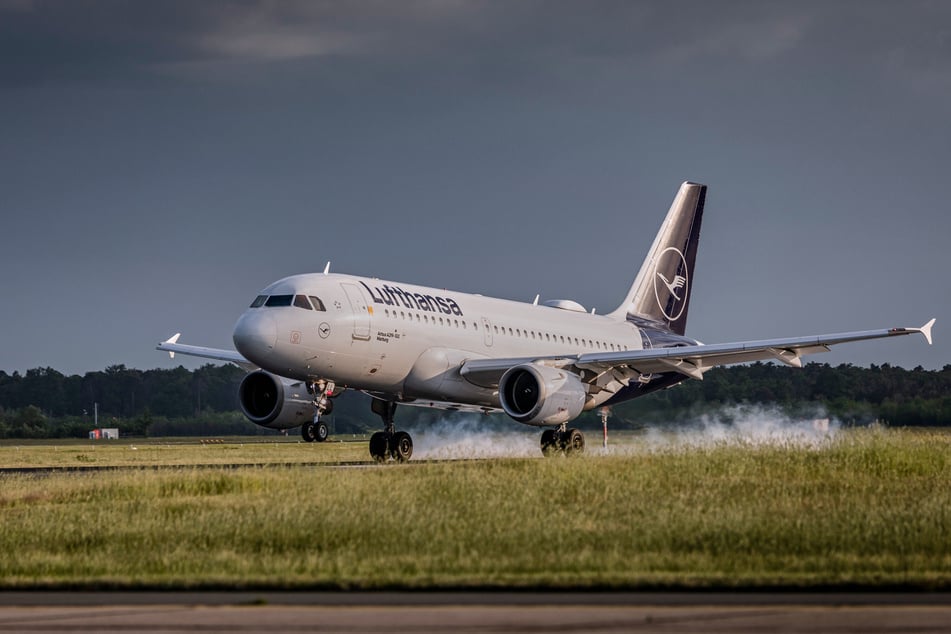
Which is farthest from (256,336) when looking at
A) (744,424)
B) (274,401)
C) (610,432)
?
(744,424)

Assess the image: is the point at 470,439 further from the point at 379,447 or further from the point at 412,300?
the point at 412,300

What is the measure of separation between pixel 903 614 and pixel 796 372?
5702cm

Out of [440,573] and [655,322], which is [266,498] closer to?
[440,573]

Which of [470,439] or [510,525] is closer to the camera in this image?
[510,525]

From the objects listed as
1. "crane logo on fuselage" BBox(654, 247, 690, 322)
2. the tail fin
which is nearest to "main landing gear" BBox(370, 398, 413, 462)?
the tail fin

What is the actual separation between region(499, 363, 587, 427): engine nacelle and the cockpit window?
6.94 metres

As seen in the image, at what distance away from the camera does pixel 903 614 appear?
40.2ft

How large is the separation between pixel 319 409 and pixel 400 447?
3.84 meters

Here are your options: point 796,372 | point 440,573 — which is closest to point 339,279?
point 440,573

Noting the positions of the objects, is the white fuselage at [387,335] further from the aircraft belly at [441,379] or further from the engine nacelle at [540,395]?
the engine nacelle at [540,395]

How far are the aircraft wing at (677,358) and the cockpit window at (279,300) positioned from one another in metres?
6.58

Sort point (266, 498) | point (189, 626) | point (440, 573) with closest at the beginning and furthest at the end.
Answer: point (189, 626) → point (440, 573) → point (266, 498)

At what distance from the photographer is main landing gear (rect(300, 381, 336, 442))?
38156mm

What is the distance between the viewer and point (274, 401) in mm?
42062
